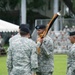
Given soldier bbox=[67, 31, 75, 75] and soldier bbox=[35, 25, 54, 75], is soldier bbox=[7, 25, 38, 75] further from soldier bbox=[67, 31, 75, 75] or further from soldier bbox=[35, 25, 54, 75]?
soldier bbox=[35, 25, 54, 75]

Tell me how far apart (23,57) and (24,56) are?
0.03m

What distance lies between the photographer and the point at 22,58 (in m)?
8.02

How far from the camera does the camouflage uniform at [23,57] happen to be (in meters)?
7.96

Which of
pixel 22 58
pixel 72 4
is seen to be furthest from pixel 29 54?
pixel 72 4

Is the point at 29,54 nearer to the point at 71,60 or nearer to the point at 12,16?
the point at 71,60

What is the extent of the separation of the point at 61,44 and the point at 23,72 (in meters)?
21.8

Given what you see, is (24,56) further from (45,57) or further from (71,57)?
(45,57)

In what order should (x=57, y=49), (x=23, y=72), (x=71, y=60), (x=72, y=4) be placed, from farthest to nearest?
1. (x=72, y=4)
2. (x=57, y=49)
3. (x=71, y=60)
4. (x=23, y=72)

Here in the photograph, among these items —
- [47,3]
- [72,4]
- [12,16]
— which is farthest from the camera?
[47,3]

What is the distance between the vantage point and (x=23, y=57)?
8.02 m

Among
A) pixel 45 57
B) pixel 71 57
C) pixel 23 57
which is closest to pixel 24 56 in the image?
pixel 23 57

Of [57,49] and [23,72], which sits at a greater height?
[23,72]

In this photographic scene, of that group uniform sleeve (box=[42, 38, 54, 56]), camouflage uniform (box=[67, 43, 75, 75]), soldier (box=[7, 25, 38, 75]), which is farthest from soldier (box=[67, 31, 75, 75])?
soldier (box=[7, 25, 38, 75])

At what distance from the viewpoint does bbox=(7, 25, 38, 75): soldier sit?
26.2 ft
